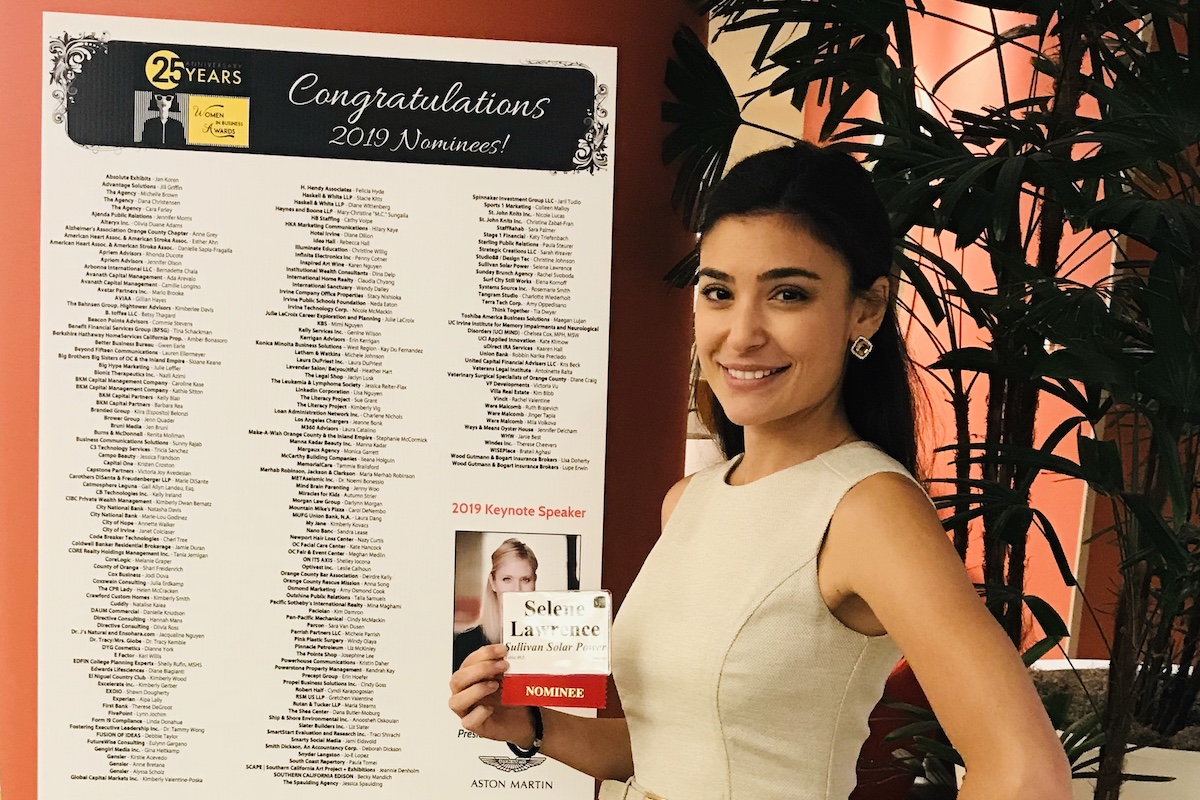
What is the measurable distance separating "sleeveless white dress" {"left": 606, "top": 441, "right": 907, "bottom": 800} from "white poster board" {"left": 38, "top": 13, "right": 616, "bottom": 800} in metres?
0.95

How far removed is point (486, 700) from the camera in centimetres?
162

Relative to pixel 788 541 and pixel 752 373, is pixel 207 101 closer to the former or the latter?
pixel 752 373

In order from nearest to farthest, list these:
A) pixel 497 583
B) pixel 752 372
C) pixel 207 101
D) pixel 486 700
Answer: pixel 752 372
pixel 486 700
pixel 207 101
pixel 497 583

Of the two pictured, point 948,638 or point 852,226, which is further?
point 852,226

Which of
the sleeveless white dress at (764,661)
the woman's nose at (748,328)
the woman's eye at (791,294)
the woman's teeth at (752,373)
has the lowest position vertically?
the sleeveless white dress at (764,661)

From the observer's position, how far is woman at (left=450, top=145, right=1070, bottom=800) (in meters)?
1.35

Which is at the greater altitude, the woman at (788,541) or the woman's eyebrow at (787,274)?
the woman's eyebrow at (787,274)

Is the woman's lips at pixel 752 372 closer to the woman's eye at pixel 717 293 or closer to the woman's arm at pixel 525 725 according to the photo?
the woman's eye at pixel 717 293

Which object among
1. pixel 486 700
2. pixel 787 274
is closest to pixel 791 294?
pixel 787 274

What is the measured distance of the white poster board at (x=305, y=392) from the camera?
7.65ft

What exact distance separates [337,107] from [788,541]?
1.48m

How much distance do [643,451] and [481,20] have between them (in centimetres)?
103

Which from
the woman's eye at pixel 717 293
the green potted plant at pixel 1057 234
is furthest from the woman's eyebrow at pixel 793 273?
the green potted plant at pixel 1057 234

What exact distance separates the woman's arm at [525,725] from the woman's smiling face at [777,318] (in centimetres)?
52
